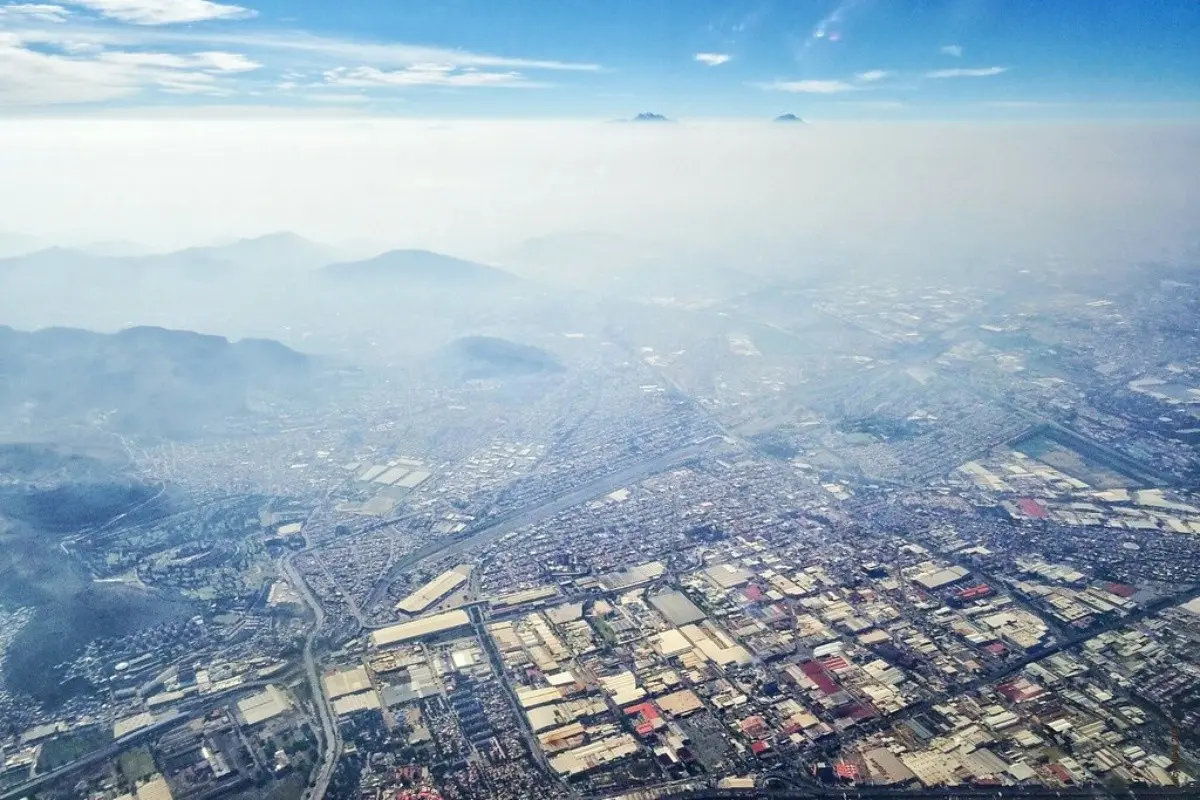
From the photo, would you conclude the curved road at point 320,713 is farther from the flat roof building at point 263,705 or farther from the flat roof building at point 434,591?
the flat roof building at point 434,591

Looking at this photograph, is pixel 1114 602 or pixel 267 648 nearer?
pixel 267 648

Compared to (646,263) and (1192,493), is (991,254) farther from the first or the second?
(1192,493)

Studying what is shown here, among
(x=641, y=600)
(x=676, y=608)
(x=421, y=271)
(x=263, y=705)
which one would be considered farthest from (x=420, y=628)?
(x=421, y=271)

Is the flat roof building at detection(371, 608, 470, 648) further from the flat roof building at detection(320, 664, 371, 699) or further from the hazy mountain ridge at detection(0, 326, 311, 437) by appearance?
the hazy mountain ridge at detection(0, 326, 311, 437)

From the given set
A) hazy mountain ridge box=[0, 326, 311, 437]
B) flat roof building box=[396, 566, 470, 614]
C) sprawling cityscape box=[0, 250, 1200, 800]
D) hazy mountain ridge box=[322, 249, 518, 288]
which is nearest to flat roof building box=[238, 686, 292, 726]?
sprawling cityscape box=[0, 250, 1200, 800]

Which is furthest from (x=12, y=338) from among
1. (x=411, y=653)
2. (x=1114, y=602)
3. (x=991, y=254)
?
(x=991, y=254)

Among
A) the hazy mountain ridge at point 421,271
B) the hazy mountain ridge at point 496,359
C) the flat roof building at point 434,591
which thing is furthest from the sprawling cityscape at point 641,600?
the hazy mountain ridge at point 421,271

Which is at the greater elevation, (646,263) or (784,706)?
(784,706)

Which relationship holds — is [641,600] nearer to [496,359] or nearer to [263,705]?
[263,705]
